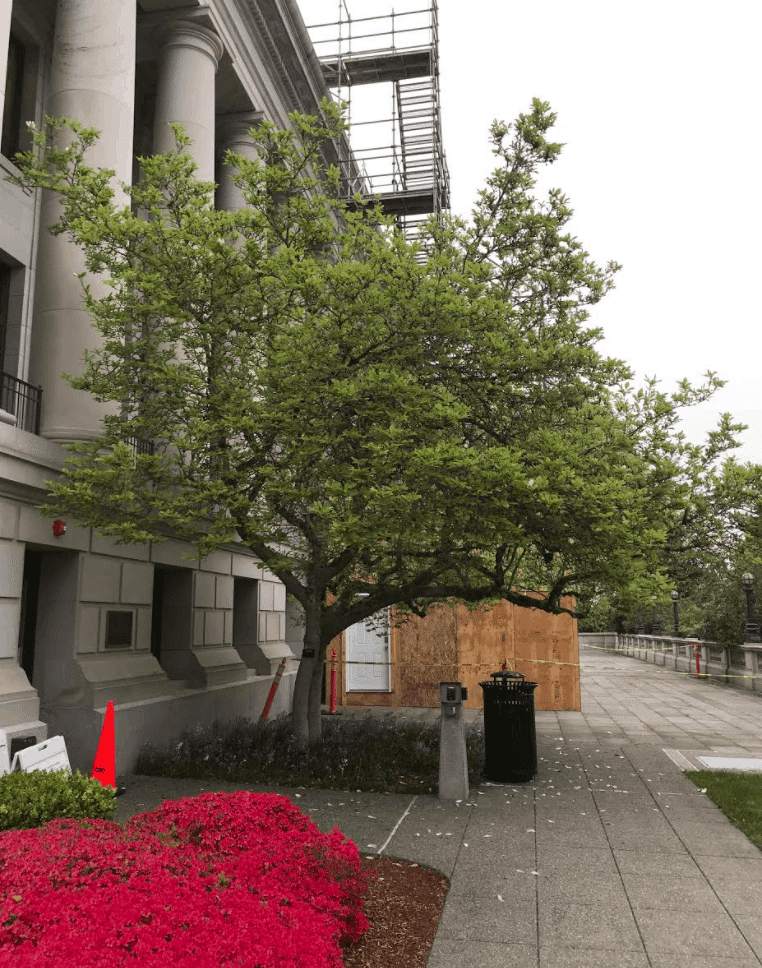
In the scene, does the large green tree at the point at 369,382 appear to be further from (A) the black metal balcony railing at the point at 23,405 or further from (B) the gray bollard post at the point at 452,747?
A: (B) the gray bollard post at the point at 452,747

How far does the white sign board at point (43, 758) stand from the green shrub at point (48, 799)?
96 centimetres

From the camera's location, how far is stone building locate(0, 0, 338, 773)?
10164 mm

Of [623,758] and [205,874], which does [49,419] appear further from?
[623,758]

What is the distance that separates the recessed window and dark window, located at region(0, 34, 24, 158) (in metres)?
7.40

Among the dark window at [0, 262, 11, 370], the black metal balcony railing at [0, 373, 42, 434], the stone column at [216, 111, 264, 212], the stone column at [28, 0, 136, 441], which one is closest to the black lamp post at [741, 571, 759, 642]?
the stone column at [216, 111, 264, 212]

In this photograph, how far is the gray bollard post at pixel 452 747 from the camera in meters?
8.99

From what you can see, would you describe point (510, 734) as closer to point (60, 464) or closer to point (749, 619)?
point (60, 464)

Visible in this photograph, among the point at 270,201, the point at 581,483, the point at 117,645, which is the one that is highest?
the point at 270,201

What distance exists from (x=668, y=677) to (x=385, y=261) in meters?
25.4

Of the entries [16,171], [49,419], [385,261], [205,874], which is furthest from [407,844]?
[16,171]

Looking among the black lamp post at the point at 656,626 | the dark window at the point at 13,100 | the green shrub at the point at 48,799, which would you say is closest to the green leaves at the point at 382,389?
the dark window at the point at 13,100

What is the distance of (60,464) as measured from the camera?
10.6 meters

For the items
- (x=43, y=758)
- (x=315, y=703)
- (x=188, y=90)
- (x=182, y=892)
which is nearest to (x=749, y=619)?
(x=315, y=703)

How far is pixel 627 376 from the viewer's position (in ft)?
35.4
